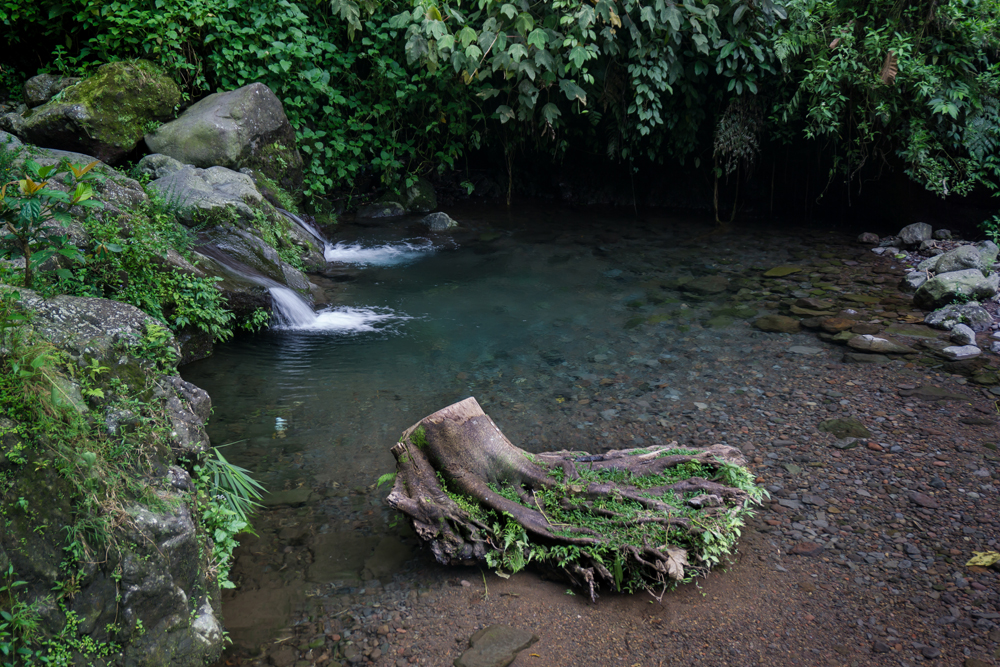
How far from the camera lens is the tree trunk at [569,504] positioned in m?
3.06

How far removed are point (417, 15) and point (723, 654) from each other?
7129 mm

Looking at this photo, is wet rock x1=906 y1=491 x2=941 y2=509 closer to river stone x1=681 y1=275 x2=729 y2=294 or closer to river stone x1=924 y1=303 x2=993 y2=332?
river stone x1=924 y1=303 x2=993 y2=332

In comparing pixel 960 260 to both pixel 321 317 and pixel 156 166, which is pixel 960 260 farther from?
pixel 156 166

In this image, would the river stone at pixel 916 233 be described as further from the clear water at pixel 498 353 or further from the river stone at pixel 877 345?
the river stone at pixel 877 345

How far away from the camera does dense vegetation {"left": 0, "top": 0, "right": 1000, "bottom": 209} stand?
282 inches

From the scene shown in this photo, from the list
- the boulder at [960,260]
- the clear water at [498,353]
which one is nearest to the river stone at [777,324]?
the clear water at [498,353]

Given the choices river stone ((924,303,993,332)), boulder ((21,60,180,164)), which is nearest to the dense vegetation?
boulder ((21,60,180,164))

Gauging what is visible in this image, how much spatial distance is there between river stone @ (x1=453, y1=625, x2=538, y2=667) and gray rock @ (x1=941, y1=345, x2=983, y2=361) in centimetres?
438

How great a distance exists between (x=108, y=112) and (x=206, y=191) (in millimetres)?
1735

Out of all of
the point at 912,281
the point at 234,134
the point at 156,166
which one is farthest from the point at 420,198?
the point at 912,281

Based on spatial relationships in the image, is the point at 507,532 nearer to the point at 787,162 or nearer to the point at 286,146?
the point at 286,146

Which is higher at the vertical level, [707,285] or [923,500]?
[707,285]

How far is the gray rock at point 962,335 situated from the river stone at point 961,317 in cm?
16

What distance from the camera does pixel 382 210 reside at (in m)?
9.99
